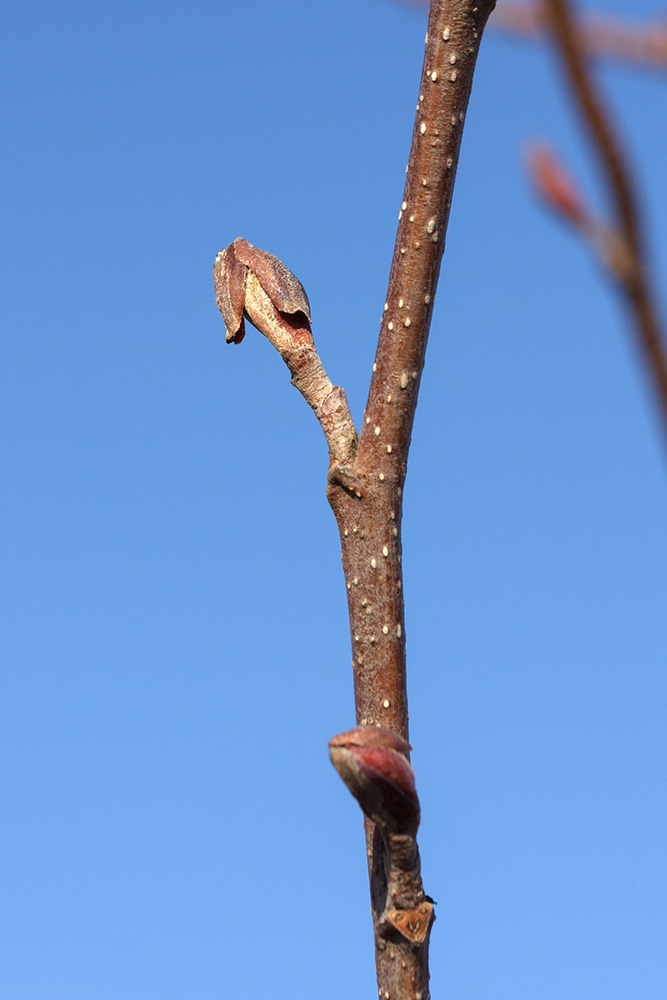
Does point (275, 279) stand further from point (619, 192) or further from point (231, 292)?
point (619, 192)

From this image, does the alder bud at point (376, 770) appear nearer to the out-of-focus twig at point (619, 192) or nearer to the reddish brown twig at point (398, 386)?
the reddish brown twig at point (398, 386)

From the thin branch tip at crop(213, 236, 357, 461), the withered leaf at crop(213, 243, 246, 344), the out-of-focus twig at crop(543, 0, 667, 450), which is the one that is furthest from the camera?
the withered leaf at crop(213, 243, 246, 344)

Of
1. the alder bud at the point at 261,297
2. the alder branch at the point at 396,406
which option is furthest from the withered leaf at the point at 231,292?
the alder branch at the point at 396,406

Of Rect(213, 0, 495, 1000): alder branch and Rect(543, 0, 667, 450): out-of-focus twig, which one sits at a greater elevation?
Rect(213, 0, 495, 1000): alder branch

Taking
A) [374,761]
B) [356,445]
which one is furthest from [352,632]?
[374,761]

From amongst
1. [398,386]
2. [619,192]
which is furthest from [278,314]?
[619,192]

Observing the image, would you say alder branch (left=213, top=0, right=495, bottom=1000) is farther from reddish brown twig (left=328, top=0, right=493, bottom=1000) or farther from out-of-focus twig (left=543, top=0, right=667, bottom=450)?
out-of-focus twig (left=543, top=0, right=667, bottom=450)

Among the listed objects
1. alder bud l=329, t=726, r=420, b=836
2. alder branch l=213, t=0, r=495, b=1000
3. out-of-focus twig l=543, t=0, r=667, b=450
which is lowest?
out-of-focus twig l=543, t=0, r=667, b=450

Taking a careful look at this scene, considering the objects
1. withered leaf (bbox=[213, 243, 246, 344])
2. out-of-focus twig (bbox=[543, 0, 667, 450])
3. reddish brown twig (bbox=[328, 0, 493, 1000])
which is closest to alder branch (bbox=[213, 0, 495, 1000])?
reddish brown twig (bbox=[328, 0, 493, 1000])
